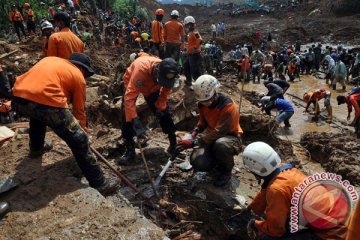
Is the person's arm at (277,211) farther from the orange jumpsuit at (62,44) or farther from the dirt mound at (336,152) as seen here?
the dirt mound at (336,152)

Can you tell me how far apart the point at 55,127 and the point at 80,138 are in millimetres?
300

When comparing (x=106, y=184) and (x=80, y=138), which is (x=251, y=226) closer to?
(x=106, y=184)

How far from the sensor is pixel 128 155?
5469 mm

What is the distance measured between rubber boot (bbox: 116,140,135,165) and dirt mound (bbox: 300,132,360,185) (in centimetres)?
447

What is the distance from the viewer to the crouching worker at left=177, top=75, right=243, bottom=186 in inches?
187

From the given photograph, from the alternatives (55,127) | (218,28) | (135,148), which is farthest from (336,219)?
(218,28)

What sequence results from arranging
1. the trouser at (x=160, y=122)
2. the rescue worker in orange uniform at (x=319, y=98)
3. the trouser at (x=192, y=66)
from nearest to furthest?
the trouser at (x=160, y=122)
the trouser at (x=192, y=66)
the rescue worker in orange uniform at (x=319, y=98)

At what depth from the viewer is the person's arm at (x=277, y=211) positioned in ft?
11.1

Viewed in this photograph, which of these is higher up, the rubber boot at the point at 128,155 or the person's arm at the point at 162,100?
the person's arm at the point at 162,100

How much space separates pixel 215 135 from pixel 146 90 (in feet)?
4.22

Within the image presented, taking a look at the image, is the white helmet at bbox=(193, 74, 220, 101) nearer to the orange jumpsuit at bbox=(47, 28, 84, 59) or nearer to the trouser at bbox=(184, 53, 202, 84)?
the orange jumpsuit at bbox=(47, 28, 84, 59)

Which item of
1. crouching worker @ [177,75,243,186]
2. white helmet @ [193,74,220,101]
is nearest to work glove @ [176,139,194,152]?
crouching worker @ [177,75,243,186]

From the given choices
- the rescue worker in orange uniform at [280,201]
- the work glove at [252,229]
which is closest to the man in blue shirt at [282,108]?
the work glove at [252,229]

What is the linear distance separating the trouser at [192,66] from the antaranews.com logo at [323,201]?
6222 mm
